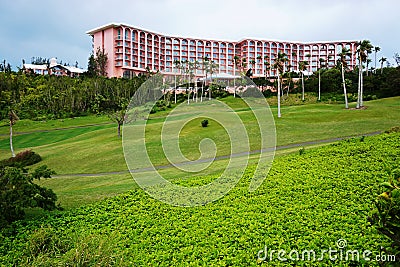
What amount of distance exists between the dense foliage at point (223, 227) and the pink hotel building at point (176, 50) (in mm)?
72639

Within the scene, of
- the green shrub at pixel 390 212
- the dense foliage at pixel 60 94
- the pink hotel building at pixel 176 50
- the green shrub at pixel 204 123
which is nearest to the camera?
the green shrub at pixel 390 212

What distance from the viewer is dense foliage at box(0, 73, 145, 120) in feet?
179

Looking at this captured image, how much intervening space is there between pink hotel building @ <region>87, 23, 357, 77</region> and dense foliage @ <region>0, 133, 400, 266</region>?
238 feet

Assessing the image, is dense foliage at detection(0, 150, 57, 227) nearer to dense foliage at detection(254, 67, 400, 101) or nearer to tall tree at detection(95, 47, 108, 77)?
dense foliage at detection(254, 67, 400, 101)

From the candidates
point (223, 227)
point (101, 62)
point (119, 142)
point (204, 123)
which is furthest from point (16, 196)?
point (101, 62)

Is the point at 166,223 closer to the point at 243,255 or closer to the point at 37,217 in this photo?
the point at 243,255

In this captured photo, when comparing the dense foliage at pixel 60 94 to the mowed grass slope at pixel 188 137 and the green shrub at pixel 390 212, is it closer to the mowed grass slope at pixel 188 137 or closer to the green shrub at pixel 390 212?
the mowed grass slope at pixel 188 137

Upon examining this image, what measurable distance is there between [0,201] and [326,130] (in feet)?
79.5

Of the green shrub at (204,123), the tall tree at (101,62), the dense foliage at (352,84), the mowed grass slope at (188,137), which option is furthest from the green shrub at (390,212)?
the tall tree at (101,62)

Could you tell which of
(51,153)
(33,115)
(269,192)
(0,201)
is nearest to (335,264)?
(269,192)

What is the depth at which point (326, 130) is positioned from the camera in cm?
2870

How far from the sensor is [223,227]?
9789 millimetres

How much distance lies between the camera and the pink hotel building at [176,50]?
3473 inches

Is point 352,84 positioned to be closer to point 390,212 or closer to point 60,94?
point 60,94
